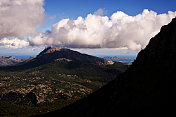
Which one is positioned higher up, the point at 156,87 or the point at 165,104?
the point at 156,87

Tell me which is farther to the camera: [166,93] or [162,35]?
[162,35]

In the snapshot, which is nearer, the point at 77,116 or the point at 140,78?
the point at 140,78

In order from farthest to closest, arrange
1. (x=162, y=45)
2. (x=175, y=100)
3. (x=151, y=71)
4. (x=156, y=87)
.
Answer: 1. (x=162, y=45)
2. (x=151, y=71)
3. (x=156, y=87)
4. (x=175, y=100)

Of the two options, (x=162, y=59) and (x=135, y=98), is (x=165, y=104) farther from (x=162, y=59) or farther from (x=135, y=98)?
(x=162, y=59)

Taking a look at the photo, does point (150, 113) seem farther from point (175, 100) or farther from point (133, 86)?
point (133, 86)

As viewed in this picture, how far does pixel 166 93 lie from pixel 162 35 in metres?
70.8

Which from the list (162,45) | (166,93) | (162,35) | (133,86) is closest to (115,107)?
(133,86)

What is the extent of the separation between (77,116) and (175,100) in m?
108

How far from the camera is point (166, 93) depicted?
84.4 meters

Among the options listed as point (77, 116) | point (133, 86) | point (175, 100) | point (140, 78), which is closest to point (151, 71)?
point (140, 78)

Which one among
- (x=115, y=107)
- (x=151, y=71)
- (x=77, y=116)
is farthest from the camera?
(x=77, y=116)

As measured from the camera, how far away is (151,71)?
369 feet

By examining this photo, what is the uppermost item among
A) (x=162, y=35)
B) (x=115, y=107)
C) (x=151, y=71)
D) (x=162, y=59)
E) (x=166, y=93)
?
(x=162, y=35)

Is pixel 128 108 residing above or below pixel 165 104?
below
